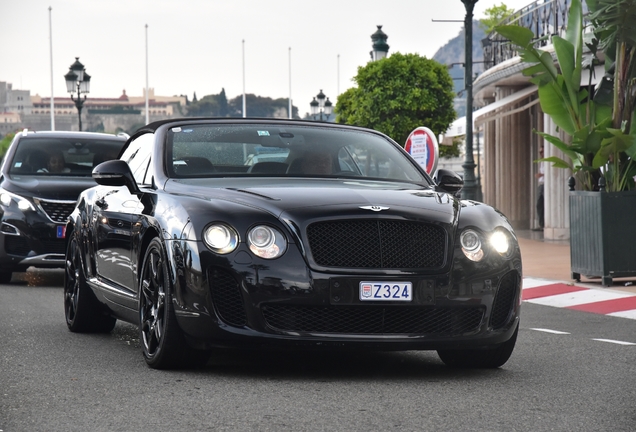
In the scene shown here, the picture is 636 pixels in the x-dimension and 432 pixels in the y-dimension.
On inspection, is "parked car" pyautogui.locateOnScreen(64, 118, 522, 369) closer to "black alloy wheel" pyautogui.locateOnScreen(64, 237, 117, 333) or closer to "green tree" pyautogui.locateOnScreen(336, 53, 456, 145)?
"black alloy wheel" pyautogui.locateOnScreen(64, 237, 117, 333)

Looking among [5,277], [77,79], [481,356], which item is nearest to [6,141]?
[77,79]

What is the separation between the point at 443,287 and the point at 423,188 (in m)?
1.17

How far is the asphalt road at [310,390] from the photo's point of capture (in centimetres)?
516

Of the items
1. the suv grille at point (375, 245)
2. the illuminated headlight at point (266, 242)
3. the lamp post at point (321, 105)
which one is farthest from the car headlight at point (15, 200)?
the lamp post at point (321, 105)

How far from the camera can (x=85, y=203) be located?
29.5ft

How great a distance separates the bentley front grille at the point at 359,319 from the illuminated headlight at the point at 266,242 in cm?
27

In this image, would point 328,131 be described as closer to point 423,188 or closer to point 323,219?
point 423,188

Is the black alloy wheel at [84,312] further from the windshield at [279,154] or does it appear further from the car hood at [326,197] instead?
the car hood at [326,197]

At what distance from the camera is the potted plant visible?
1320 centimetres

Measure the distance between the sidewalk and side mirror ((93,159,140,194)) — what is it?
676cm

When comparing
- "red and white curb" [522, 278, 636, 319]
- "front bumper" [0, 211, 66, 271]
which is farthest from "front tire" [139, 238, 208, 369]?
"front bumper" [0, 211, 66, 271]

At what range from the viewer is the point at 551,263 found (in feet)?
56.5

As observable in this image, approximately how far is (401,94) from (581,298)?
94.8 feet

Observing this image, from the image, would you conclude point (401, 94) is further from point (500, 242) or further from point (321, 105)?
point (500, 242)
